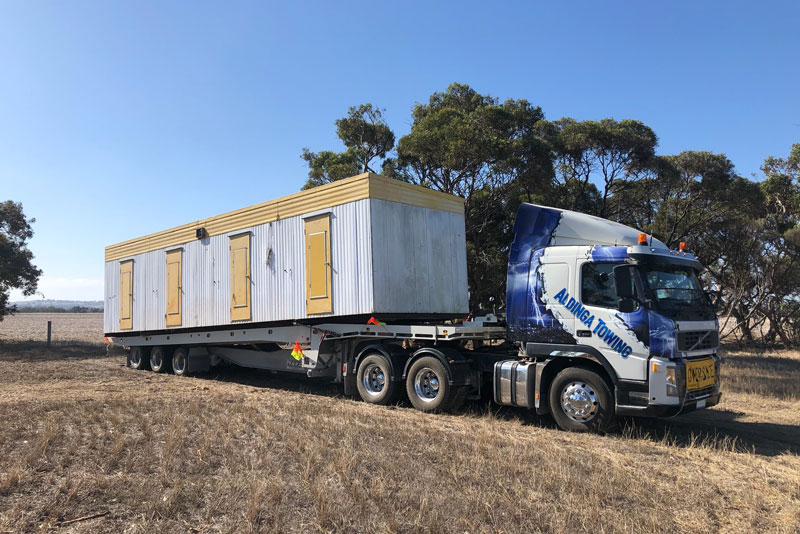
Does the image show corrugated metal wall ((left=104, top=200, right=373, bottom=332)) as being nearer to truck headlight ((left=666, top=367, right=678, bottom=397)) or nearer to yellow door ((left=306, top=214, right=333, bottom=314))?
yellow door ((left=306, top=214, right=333, bottom=314))

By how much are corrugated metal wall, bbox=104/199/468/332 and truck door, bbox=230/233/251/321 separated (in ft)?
0.58

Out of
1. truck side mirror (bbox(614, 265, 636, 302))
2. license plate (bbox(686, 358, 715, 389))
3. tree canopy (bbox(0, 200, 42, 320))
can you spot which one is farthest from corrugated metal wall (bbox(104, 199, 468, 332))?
tree canopy (bbox(0, 200, 42, 320))

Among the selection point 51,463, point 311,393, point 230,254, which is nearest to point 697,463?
point 51,463

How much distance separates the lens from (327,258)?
10.1 metres

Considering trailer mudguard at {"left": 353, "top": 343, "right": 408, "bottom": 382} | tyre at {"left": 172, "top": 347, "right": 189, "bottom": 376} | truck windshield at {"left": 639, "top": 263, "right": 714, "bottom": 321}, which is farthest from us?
tyre at {"left": 172, "top": 347, "right": 189, "bottom": 376}

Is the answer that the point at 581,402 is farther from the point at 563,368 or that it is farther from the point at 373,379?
the point at 373,379

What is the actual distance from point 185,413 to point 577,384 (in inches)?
215

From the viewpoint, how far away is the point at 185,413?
7.86 metres

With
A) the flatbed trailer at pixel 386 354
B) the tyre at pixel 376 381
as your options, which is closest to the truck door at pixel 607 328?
the flatbed trailer at pixel 386 354

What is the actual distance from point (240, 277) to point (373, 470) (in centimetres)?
780

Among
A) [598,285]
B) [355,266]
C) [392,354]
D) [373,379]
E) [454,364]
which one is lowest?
A: [373,379]

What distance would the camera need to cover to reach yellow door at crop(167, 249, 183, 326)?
13.7 m

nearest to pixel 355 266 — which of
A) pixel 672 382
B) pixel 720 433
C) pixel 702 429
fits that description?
pixel 672 382

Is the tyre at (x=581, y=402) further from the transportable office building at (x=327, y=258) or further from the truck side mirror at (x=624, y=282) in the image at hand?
the transportable office building at (x=327, y=258)
